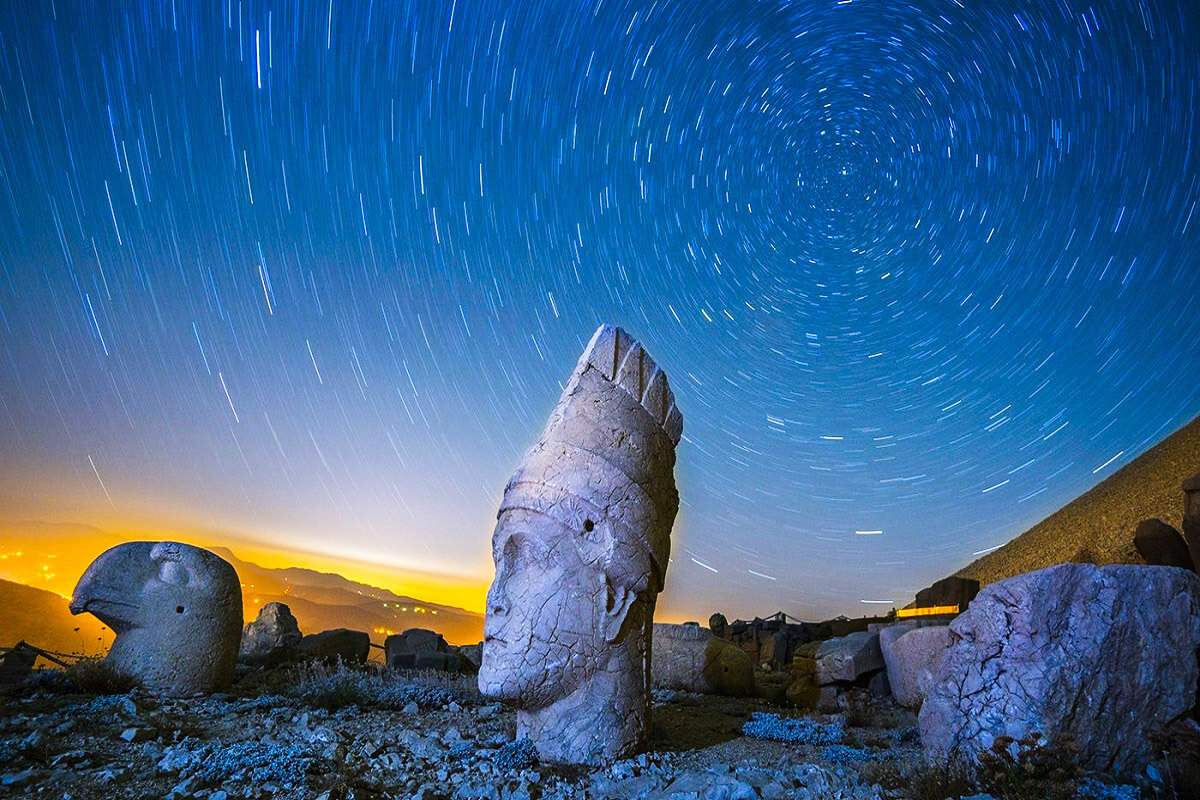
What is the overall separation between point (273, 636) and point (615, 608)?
9.72 m

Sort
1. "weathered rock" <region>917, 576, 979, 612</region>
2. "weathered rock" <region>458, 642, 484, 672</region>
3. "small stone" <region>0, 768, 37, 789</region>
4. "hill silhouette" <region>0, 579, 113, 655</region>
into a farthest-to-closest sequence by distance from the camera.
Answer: "hill silhouette" <region>0, 579, 113, 655</region> < "weathered rock" <region>917, 576, 979, 612</region> < "weathered rock" <region>458, 642, 484, 672</region> < "small stone" <region>0, 768, 37, 789</region>

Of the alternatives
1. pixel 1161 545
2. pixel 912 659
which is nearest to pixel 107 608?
pixel 912 659

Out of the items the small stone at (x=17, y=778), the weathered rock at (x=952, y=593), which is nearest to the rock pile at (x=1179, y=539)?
the weathered rock at (x=952, y=593)

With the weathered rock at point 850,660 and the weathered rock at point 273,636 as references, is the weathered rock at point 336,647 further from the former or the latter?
the weathered rock at point 850,660

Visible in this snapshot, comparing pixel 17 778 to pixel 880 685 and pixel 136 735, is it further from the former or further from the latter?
pixel 880 685

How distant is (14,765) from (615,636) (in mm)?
4315

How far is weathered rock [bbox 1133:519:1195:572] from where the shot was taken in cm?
1141

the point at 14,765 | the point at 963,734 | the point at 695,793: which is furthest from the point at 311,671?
the point at 963,734

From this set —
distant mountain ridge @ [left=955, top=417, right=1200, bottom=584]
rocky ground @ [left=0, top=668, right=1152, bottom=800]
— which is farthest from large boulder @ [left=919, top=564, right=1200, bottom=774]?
distant mountain ridge @ [left=955, top=417, right=1200, bottom=584]

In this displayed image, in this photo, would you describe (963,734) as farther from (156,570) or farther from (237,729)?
(156,570)

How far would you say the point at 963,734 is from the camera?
16.1ft

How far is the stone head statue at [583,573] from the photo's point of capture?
495 centimetres

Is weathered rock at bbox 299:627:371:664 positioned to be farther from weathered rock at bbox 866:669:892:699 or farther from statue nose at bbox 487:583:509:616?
weathered rock at bbox 866:669:892:699

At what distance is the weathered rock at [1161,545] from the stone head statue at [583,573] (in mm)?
11648
